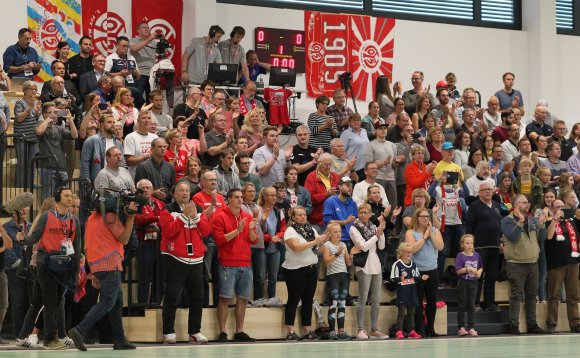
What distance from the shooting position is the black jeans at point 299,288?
14719 mm

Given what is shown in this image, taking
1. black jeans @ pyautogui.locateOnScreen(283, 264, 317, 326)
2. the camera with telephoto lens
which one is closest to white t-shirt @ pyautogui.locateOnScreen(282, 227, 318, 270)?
black jeans @ pyautogui.locateOnScreen(283, 264, 317, 326)

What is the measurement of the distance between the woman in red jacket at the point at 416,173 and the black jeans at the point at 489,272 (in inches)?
51.6

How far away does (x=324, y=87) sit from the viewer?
75.9ft

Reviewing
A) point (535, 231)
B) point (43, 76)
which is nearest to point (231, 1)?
point (43, 76)

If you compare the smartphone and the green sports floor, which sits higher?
the smartphone

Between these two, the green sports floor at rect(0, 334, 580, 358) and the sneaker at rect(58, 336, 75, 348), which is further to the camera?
the sneaker at rect(58, 336, 75, 348)

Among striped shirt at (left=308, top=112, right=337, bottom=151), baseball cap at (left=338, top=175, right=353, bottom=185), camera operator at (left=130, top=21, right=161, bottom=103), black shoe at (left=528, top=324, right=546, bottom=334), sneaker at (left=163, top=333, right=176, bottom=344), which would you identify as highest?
camera operator at (left=130, top=21, right=161, bottom=103)

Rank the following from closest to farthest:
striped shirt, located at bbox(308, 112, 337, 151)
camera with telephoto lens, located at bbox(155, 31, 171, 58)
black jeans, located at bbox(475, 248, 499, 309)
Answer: black jeans, located at bbox(475, 248, 499, 309) → striped shirt, located at bbox(308, 112, 337, 151) → camera with telephoto lens, located at bbox(155, 31, 171, 58)

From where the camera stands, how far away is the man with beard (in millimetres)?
14734

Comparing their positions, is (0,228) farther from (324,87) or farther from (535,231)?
(324,87)

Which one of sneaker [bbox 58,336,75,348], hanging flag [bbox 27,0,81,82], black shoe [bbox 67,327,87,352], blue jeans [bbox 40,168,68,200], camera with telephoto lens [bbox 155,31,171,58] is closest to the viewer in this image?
black shoe [bbox 67,327,87,352]

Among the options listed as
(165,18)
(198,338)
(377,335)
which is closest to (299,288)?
(377,335)

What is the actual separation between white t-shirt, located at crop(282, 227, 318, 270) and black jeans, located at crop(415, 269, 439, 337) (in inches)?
67.5

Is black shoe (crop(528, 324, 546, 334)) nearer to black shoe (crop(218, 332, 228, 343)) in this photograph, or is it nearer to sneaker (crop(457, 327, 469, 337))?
sneaker (crop(457, 327, 469, 337))
